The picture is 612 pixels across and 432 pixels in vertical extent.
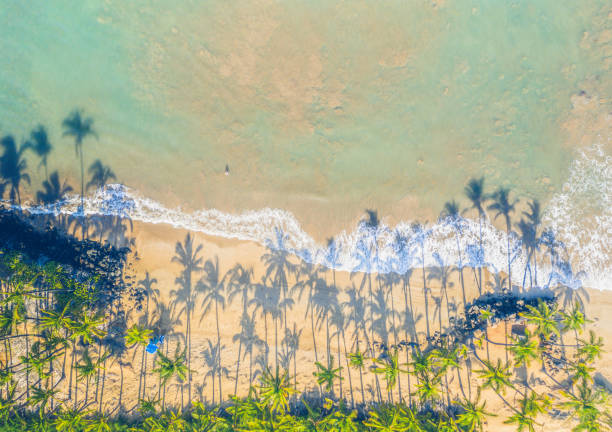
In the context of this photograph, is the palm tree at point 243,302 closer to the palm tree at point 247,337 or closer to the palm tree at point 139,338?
the palm tree at point 247,337

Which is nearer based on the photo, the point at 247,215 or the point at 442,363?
the point at 442,363

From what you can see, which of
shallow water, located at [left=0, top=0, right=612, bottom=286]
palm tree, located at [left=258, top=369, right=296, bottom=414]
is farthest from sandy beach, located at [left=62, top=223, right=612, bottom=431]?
shallow water, located at [left=0, top=0, right=612, bottom=286]

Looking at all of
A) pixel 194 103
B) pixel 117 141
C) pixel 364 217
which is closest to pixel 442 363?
pixel 364 217

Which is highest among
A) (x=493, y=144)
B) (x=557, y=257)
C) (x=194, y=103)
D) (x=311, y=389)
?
(x=194, y=103)

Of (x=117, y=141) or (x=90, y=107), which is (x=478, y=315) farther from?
(x=90, y=107)

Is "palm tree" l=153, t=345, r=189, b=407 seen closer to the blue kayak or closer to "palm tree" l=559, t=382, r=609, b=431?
the blue kayak

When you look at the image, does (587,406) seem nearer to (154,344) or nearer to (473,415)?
(473,415)
